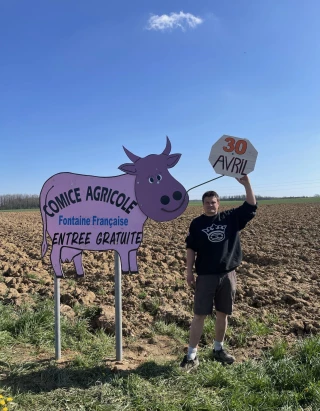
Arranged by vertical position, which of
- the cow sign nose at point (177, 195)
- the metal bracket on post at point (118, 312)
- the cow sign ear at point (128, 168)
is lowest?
the metal bracket on post at point (118, 312)

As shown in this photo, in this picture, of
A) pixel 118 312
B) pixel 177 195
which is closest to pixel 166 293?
pixel 118 312

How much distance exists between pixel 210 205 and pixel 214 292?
3.02 ft

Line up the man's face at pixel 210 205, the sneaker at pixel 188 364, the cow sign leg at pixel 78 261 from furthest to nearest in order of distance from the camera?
the cow sign leg at pixel 78 261 → the man's face at pixel 210 205 → the sneaker at pixel 188 364

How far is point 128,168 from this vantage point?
3691 mm

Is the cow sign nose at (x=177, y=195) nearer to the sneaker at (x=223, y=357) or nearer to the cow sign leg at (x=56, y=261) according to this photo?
the cow sign leg at (x=56, y=261)

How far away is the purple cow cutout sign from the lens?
372 cm

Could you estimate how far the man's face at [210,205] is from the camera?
3.62 metres

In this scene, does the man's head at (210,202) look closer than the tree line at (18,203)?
Yes

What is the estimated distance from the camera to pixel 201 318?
365 centimetres

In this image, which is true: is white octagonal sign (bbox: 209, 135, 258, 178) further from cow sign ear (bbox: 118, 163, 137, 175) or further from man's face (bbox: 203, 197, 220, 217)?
cow sign ear (bbox: 118, 163, 137, 175)

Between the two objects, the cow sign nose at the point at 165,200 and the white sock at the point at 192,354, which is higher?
the cow sign nose at the point at 165,200

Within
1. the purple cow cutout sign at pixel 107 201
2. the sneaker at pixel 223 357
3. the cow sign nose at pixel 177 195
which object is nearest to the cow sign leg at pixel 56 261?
the purple cow cutout sign at pixel 107 201

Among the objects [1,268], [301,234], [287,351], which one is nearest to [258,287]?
[287,351]

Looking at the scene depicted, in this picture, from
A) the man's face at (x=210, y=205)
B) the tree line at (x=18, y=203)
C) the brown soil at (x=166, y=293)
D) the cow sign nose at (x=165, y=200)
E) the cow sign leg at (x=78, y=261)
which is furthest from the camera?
the tree line at (x=18, y=203)
